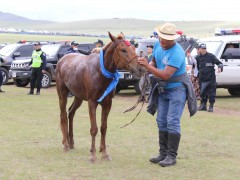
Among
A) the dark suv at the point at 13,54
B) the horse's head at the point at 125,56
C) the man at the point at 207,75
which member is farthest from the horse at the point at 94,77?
the dark suv at the point at 13,54

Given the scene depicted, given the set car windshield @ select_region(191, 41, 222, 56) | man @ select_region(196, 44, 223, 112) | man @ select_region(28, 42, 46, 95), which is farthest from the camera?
man @ select_region(28, 42, 46, 95)

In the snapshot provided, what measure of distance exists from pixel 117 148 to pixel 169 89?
185 centimetres

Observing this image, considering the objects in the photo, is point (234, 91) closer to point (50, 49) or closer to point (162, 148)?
point (50, 49)

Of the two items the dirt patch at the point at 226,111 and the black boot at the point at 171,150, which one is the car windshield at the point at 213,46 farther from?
the black boot at the point at 171,150

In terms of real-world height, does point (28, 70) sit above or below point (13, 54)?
below

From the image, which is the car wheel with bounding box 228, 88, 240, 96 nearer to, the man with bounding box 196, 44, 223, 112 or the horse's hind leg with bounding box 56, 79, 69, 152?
the man with bounding box 196, 44, 223, 112

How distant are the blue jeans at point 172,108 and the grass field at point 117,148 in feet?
1.92

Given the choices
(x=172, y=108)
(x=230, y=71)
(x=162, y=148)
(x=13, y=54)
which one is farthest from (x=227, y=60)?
(x=172, y=108)

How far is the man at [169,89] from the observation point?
26.5 feet

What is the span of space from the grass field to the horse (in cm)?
42

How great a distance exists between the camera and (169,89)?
27.2 feet

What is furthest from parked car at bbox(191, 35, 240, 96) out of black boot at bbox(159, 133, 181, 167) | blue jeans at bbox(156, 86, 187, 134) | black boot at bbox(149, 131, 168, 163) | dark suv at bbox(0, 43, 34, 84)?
black boot at bbox(159, 133, 181, 167)

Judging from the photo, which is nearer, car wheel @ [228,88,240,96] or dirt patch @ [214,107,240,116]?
dirt patch @ [214,107,240,116]

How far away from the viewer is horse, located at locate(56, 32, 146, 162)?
8.16 m
